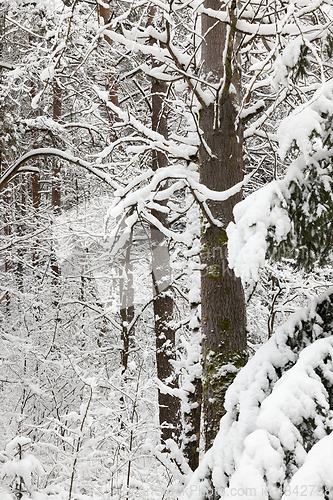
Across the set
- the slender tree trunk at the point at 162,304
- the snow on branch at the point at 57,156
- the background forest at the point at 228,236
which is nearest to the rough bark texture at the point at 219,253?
the background forest at the point at 228,236

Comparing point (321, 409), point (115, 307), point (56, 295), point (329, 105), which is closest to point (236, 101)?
point (329, 105)

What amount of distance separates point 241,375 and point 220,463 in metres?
0.49

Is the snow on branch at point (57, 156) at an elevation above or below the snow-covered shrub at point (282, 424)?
above

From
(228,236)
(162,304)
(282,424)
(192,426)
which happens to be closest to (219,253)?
(228,236)

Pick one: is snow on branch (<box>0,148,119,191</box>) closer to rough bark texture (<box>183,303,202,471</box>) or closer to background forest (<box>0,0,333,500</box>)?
background forest (<box>0,0,333,500</box>)

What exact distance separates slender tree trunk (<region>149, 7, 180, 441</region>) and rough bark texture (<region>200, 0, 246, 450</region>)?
10.3ft

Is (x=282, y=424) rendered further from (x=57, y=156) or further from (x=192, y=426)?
(x=57, y=156)

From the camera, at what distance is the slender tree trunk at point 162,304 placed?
6.99 m

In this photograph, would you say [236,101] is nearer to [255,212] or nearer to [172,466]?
[255,212]

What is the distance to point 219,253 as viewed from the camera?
12.0 ft

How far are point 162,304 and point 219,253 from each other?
3.80 m

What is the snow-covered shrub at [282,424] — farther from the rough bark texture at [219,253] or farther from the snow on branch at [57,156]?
the snow on branch at [57,156]

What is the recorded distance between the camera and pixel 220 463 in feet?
7.30

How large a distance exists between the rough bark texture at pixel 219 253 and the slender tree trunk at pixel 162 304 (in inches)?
123
